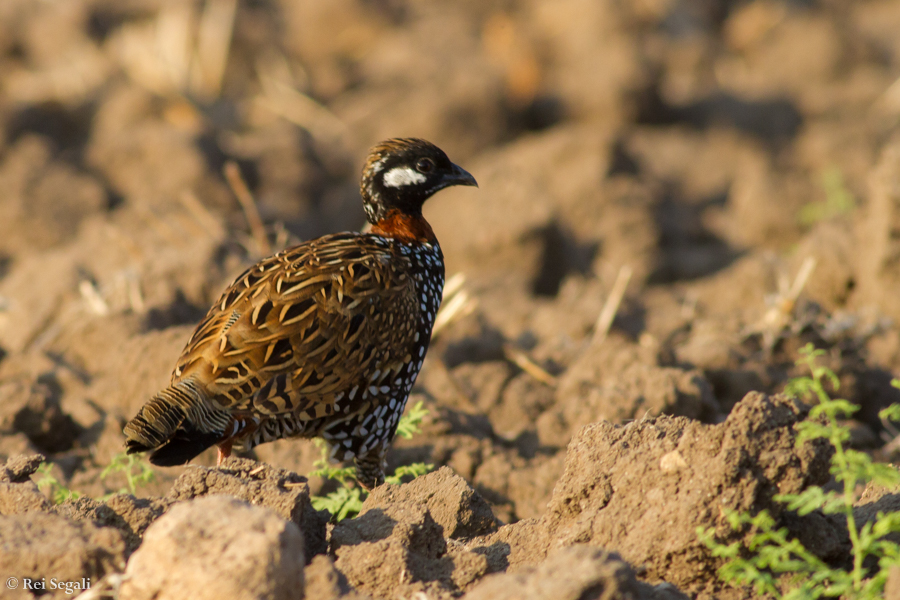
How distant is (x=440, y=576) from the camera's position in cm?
344

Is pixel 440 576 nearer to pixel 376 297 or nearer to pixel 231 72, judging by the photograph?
pixel 376 297

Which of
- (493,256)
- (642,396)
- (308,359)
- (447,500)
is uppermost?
(493,256)

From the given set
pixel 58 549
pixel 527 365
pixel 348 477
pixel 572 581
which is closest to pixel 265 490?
pixel 58 549

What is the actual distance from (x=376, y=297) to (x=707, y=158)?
750 cm

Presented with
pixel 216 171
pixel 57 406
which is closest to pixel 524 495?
pixel 57 406

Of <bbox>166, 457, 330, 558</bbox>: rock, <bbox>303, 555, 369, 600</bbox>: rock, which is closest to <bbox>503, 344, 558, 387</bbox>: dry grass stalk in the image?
<bbox>166, 457, 330, 558</bbox>: rock

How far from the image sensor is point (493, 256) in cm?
895

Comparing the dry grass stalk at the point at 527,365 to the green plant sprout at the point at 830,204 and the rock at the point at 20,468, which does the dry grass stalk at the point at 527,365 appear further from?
the green plant sprout at the point at 830,204

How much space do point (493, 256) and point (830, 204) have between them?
3.25 meters

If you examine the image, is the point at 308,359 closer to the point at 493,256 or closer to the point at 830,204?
the point at 493,256

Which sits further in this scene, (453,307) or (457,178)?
(453,307)

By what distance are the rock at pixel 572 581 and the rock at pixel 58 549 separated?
1.18m

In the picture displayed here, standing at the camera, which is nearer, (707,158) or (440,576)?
(440,576)

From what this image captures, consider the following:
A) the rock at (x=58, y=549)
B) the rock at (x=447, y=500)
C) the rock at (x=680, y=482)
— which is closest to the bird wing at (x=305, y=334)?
the rock at (x=447, y=500)
